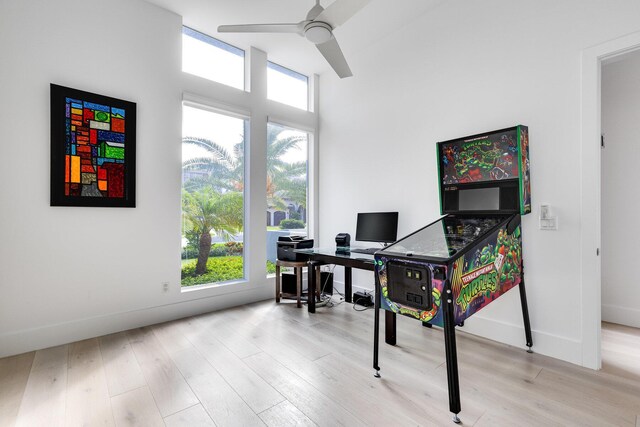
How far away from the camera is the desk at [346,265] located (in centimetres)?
272

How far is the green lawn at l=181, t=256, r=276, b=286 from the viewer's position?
142 inches

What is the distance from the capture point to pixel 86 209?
9.42ft

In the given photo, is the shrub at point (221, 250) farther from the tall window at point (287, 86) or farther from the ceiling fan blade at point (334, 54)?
the ceiling fan blade at point (334, 54)

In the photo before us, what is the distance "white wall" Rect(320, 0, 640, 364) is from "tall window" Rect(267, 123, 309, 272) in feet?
2.85

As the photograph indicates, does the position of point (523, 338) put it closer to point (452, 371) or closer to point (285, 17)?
point (452, 371)

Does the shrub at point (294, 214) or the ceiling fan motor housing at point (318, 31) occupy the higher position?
the ceiling fan motor housing at point (318, 31)

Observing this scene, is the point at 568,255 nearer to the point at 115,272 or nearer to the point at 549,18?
the point at 549,18

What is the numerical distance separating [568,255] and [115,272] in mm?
4093

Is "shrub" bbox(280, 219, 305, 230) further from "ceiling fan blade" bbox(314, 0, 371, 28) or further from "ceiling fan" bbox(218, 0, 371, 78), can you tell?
"ceiling fan blade" bbox(314, 0, 371, 28)

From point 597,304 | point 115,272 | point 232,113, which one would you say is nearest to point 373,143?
point 232,113

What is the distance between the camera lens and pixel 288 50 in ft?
13.4

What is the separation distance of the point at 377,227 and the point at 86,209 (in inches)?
120

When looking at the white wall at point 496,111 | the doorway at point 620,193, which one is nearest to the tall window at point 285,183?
the white wall at point 496,111

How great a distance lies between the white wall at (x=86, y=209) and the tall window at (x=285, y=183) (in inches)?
48.9
